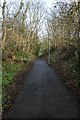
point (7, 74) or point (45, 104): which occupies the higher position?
point (45, 104)

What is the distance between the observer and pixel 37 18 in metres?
70.8

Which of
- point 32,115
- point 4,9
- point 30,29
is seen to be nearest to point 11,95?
point 32,115

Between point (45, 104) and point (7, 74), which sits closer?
point (45, 104)

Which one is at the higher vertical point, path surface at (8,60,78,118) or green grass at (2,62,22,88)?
path surface at (8,60,78,118)

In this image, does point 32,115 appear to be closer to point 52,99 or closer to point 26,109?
point 26,109

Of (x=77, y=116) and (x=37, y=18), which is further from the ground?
(x=37, y=18)

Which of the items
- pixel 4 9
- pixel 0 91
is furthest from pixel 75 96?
pixel 4 9

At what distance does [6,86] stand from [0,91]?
6.75 ft

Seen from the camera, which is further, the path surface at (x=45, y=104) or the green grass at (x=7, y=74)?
the green grass at (x=7, y=74)

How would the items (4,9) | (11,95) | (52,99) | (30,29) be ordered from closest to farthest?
(52,99), (11,95), (4,9), (30,29)

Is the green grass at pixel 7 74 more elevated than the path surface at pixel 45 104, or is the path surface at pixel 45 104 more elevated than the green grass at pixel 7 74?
the path surface at pixel 45 104

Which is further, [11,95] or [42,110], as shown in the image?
[11,95]

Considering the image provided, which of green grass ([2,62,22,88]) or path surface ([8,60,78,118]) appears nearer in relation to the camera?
path surface ([8,60,78,118])

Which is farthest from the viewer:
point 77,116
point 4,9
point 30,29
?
point 30,29
